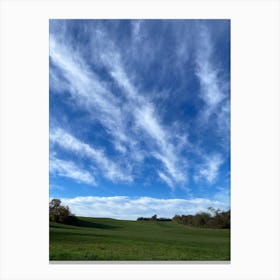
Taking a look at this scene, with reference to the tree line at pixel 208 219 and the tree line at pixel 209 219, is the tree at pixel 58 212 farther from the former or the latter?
the tree line at pixel 209 219

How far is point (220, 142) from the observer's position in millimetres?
5227

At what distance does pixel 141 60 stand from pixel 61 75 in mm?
1339

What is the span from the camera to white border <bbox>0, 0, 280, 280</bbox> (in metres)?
5.06

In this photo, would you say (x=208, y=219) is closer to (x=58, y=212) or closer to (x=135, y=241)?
(x=135, y=241)

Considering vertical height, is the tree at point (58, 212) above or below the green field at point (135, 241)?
above

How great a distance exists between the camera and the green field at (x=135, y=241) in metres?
5.11

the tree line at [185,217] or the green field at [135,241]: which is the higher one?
the tree line at [185,217]
